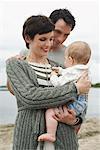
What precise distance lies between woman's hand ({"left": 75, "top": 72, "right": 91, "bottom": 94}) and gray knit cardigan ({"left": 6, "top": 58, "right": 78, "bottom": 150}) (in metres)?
0.03

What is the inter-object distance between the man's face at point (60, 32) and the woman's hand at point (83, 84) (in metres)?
0.45

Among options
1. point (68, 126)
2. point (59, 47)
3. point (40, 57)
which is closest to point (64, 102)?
point (68, 126)

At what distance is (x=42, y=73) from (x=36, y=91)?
165 millimetres

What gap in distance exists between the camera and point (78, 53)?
2221 mm

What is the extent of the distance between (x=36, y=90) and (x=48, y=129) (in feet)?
0.72

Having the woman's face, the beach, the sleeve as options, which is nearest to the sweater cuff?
the sleeve

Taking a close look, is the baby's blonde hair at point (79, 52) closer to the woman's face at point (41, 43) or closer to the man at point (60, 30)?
the woman's face at point (41, 43)

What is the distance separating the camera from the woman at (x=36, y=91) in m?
2.05

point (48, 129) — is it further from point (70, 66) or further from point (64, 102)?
point (70, 66)

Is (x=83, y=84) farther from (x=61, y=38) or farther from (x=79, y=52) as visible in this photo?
(x=61, y=38)

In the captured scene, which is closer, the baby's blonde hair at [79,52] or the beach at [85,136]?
the baby's blonde hair at [79,52]

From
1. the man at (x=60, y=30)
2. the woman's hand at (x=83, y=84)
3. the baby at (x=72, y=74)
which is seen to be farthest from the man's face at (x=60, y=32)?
the woman's hand at (x=83, y=84)

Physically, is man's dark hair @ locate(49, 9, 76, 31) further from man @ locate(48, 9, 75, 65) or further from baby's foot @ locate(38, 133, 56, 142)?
baby's foot @ locate(38, 133, 56, 142)

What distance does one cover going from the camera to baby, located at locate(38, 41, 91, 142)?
208 centimetres
